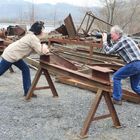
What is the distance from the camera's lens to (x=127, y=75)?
804 cm

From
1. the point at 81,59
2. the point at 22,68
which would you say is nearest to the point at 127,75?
the point at 22,68

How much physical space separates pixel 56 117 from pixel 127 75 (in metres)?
1.84

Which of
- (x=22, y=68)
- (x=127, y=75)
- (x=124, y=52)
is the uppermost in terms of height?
(x=124, y=52)

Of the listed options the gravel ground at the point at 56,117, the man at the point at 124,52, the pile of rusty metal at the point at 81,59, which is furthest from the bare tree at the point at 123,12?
the man at the point at 124,52

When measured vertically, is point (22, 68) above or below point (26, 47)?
A: below

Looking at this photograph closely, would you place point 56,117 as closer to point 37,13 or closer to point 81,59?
point 81,59

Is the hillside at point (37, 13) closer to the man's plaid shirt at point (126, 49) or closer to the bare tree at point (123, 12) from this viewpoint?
the bare tree at point (123, 12)

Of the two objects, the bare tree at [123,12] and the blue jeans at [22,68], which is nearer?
the blue jeans at [22,68]

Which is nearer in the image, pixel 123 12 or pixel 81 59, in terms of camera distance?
pixel 81 59

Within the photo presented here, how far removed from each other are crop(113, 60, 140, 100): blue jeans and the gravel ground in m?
0.35

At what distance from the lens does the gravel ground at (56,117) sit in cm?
640

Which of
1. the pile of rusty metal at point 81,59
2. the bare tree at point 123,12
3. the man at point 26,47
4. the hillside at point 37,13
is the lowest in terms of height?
the hillside at point 37,13

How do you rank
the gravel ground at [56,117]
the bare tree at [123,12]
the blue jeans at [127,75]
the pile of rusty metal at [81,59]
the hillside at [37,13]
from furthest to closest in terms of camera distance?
the hillside at [37,13] < the bare tree at [123,12] < the pile of rusty metal at [81,59] < the blue jeans at [127,75] < the gravel ground at [56,117]

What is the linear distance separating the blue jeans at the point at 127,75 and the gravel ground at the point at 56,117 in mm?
351
